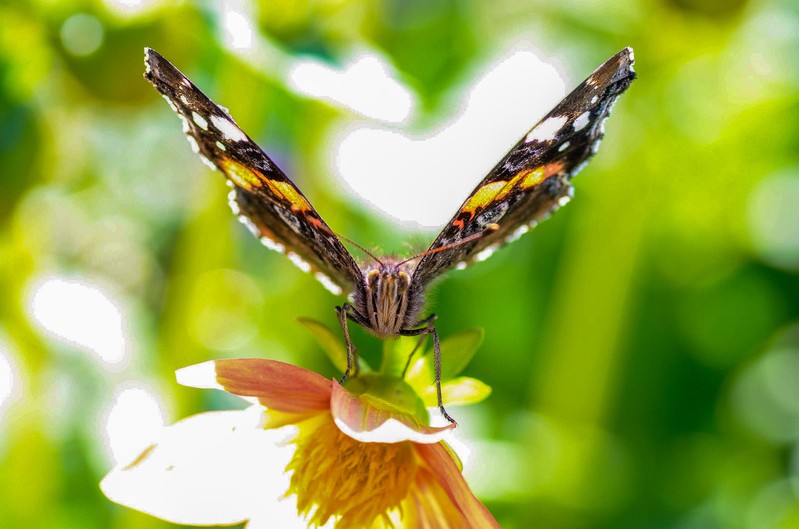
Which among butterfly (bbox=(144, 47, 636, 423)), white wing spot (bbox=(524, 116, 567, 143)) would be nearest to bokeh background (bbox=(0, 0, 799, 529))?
butterfly (bbox=(144, 47, 636, 423))

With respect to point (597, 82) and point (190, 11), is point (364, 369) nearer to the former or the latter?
point (597, 82)

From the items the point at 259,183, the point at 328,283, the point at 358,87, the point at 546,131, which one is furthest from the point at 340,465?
the point at 358,87

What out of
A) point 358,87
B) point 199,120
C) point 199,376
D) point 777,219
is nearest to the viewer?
point 199,376

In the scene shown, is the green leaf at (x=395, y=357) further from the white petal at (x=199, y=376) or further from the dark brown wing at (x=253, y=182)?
the white petal at (x=199, y=376)

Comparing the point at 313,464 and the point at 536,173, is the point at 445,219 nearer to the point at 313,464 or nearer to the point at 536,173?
the point at 536,173

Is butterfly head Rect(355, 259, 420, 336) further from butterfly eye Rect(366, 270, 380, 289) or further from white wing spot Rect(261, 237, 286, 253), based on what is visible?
white wing spot Rect(261, 237, 286, 253)

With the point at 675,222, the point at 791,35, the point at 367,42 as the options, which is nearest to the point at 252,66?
the point at 367,42

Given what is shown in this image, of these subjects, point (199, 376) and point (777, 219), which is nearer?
point (199, 376)
